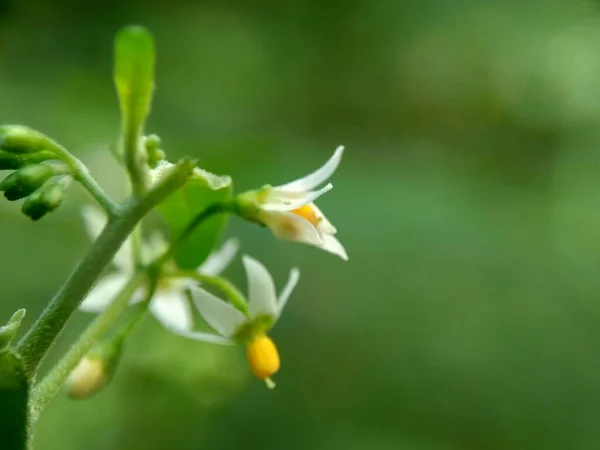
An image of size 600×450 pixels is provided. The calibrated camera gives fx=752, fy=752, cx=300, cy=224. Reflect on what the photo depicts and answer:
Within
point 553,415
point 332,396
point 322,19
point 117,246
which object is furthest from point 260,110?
point 117,246

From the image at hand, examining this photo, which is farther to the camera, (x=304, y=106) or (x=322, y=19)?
(x=322, y=19)

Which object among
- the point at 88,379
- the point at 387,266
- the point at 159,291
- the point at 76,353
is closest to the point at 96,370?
the point at 88,379

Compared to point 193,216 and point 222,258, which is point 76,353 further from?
point 222,258

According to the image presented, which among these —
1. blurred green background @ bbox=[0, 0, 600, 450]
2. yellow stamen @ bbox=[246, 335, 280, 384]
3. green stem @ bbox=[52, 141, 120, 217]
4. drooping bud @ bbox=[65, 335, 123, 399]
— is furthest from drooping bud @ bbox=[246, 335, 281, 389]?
blurred green background @ bbox=[0, 0, 600, 450]

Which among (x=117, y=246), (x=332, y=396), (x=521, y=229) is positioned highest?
(x=117, y=246)

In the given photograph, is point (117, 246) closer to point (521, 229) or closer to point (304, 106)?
point (521, 229)

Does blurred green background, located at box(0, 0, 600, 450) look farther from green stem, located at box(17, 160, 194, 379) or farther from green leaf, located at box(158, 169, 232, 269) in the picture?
green stem, located at box(17, 160, 194, 379)
